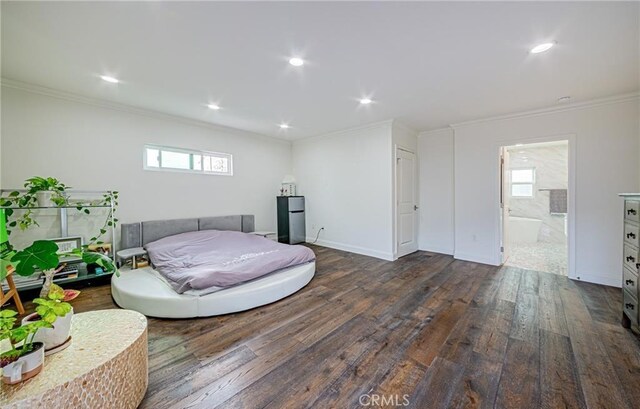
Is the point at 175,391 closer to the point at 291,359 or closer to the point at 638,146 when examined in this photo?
the point at 291,359

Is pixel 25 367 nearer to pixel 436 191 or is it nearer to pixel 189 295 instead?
pixel 189 295

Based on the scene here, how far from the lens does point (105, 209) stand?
3562mm

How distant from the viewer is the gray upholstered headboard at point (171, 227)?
3.65 meters

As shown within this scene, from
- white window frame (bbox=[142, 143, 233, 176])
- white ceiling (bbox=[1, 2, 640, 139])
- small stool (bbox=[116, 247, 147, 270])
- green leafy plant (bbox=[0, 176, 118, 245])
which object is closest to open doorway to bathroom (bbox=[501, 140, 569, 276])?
white ceiling (bbox=[1, 2, 640, 139])

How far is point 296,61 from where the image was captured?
94.3 inches

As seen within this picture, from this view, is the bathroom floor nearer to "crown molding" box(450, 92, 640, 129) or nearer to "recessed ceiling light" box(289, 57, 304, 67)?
"crown molding" box(450, 92, 640, 129)

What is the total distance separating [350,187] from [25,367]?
4.55 metres

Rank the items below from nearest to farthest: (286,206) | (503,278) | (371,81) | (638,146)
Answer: (371,81)
(638,146)
(503,278)
(286,206)

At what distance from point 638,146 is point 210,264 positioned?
5.54 m

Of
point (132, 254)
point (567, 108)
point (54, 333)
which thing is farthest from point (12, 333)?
point (567, 108)

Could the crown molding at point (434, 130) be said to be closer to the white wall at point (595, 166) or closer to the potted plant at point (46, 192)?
the white wall at point (595, 166)

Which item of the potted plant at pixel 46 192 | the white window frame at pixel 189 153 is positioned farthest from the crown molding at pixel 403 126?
the potted plant at pixel 46 192

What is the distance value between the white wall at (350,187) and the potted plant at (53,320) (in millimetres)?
4081

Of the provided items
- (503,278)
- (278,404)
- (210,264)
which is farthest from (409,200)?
(278,404)
